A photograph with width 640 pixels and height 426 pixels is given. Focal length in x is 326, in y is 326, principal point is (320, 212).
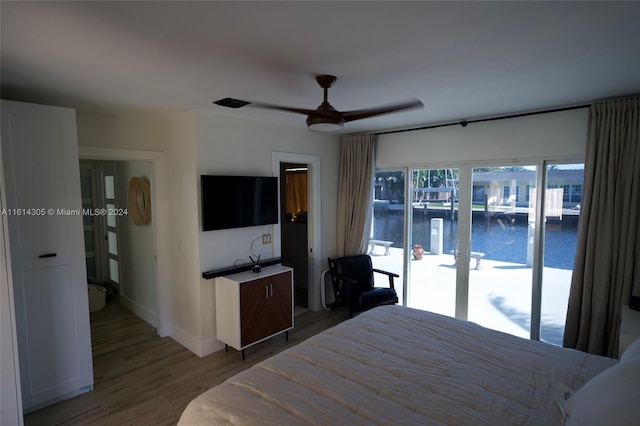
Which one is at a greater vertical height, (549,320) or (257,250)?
(257,250)

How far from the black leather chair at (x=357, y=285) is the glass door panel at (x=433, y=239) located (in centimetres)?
43

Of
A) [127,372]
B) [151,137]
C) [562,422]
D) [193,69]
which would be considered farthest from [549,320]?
[151,137]

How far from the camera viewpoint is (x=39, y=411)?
264 cm

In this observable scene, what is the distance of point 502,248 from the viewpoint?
3691 millimetres

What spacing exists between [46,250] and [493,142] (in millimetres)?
4372

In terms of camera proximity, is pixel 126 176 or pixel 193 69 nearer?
pixel 193 69

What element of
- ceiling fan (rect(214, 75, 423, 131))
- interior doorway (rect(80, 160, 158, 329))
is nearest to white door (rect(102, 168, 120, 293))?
interior doorway (rect(80, 160, 158, 329))

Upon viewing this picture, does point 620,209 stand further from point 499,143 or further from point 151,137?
point 151,137

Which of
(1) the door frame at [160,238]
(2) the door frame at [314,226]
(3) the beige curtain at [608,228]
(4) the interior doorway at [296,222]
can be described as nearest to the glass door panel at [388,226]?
(2) the door frame at [314,226]

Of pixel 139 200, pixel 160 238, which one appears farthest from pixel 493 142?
pixel 139 200

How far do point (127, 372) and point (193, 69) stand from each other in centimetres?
288

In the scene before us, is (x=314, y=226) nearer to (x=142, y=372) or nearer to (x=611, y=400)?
(x=142, y=372)

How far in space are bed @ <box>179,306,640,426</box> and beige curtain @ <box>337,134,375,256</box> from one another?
2387mm

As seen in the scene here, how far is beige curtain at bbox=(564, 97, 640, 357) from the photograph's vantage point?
273 centimetres
